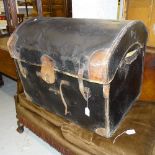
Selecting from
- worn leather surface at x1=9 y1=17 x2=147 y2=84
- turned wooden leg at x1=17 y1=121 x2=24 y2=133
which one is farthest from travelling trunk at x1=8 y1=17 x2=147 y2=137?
turned wooden leg at x1=17 y1=121 x2=24 y2=133

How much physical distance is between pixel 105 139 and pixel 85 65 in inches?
17.4

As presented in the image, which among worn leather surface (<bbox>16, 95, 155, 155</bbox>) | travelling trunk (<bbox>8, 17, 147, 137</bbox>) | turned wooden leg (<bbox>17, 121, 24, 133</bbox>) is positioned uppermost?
travelling trunk (<bbox>8, 17, 147, 137</bbox>)

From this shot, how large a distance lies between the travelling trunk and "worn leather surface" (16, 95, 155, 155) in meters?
0.05

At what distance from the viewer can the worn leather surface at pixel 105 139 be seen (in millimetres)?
992

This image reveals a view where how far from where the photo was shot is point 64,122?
1250 mm

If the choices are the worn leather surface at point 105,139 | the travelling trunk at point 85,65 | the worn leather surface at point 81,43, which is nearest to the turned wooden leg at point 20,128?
the worn leather surface at point 105,139

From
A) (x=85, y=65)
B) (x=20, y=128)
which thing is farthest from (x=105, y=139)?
(x=20, y=128)

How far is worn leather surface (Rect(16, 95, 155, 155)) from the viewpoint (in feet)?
3.25

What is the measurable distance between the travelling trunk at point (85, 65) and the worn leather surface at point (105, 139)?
0.15 feet

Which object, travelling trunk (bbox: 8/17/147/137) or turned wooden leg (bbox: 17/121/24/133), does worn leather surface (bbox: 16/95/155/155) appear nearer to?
travelling trunk (bbox: 8/17/147/137)

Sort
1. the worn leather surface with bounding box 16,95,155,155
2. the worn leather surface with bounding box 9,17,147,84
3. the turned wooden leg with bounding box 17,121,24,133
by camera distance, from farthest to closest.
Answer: the turned wooden leg with bounding box 17,121,24,133 < the worn leather surface with bounding box 16,95,155,155 < the worn leather surface with bounding box 9,17,147,84

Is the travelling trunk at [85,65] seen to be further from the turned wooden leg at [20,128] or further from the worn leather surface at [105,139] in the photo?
the turned wooden leg at [20,128]

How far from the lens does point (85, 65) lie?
92cm

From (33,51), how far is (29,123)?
25.2 inches
